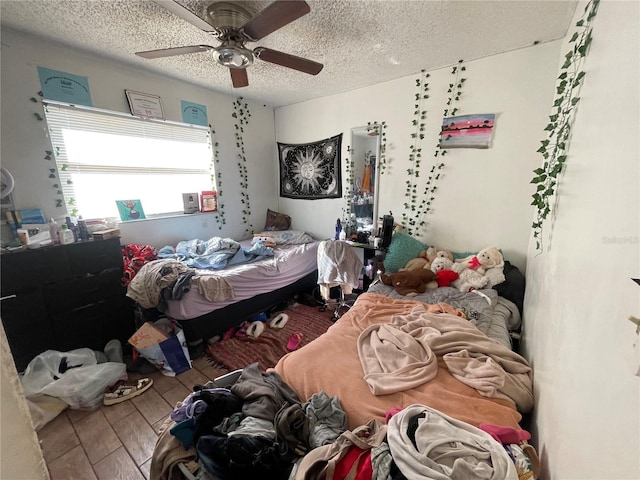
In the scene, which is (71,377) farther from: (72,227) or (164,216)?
(164,216)

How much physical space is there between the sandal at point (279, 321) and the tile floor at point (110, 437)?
91 cm

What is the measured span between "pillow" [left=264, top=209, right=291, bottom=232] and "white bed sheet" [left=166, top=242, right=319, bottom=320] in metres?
0.63

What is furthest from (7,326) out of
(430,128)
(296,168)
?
(430,128)

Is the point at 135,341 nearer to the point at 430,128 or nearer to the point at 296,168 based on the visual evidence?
the point at 296,168

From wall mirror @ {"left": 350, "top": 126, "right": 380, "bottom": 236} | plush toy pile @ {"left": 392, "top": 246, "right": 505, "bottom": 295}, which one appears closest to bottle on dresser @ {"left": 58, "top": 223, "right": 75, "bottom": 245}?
plush toy pile @ {"left": 392, "top": 246, "right": 505, "bottom": 295}

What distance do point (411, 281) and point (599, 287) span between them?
1483 millimetres

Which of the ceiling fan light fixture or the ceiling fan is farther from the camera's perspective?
the ceiling fan light fixture

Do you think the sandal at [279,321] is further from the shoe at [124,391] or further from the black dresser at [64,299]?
the black dresser at [64,299]

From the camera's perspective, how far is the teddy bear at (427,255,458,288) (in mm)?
2268

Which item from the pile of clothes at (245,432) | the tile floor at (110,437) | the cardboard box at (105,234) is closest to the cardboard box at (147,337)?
the tile floor at (110,437)

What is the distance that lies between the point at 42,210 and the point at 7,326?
37.4 inches

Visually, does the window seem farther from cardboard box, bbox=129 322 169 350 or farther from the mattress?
the mattress

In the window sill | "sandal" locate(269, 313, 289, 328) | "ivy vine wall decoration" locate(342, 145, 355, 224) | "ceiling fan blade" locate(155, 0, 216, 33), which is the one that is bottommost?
"sandal" locate(269, 313, 289, 328)

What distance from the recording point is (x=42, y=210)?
213 cm
